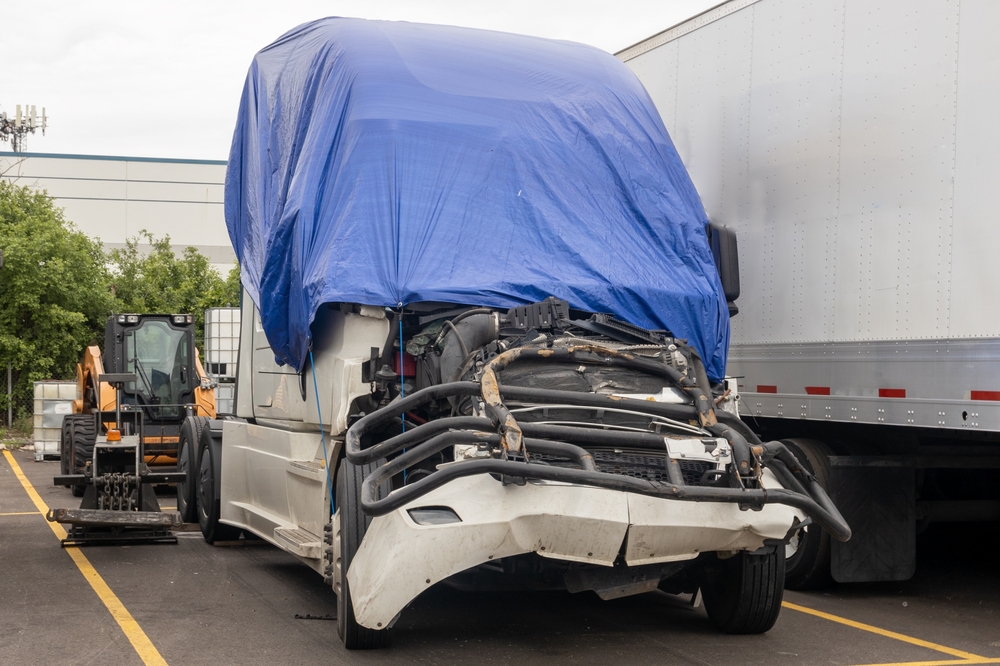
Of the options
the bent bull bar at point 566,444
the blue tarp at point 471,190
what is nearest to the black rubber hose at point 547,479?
the bent bull bar at point 566,444

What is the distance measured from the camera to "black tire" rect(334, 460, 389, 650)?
5.85 m

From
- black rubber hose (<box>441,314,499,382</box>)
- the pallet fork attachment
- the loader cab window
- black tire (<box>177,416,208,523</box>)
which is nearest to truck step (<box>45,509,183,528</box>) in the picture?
the pallet fork attachment

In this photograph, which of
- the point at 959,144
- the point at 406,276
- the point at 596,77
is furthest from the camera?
the point at 596,77

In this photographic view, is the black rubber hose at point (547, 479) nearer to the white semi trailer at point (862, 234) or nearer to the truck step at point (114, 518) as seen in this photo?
the white semi trailer at point (862, 234)

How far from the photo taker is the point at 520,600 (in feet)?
26.0

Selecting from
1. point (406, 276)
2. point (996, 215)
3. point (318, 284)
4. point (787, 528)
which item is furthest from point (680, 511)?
point (996, 215)

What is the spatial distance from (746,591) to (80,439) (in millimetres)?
10677

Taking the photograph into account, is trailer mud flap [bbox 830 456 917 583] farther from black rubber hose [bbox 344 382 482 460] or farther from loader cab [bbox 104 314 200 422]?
loader cab [bbox 104 314 200 422]

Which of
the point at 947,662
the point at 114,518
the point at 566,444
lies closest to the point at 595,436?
the point at 566,444

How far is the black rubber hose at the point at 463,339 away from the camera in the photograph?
5.89 metres

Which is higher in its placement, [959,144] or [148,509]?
[959,144]

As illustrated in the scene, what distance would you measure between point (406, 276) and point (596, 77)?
2.26m

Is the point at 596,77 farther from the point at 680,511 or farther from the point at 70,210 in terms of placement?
the point at 70,210

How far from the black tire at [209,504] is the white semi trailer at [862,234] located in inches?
200
